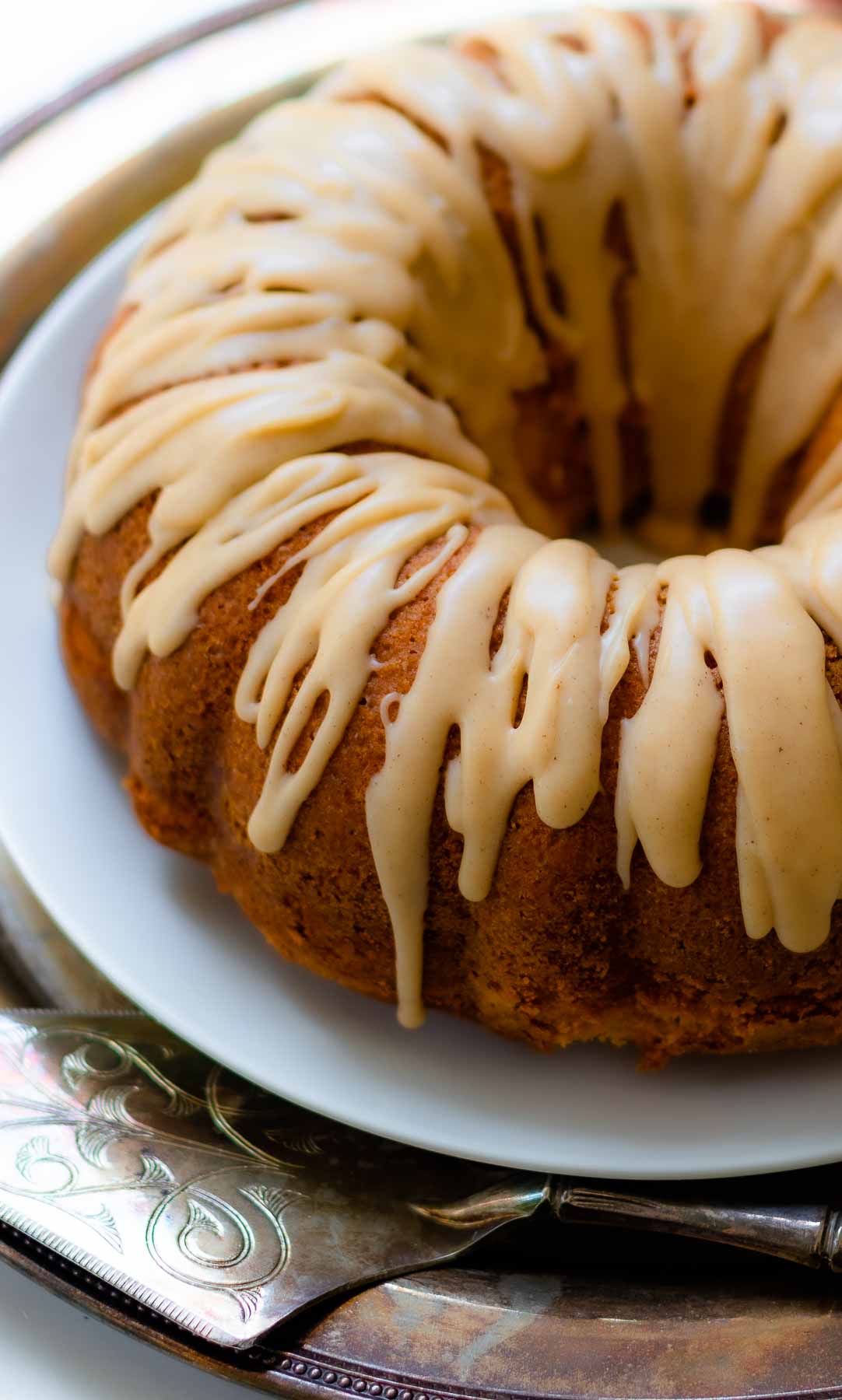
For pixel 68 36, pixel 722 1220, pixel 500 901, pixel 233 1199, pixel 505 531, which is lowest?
pixel 722 1220

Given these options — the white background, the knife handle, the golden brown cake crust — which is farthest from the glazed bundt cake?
the white background

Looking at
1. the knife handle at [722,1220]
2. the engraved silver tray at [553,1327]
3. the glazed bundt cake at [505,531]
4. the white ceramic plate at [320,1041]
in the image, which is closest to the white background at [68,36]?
the glazed bundt cake at [505,531]

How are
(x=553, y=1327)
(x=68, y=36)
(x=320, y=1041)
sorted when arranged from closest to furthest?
(x=553, y=1327)
(x=320, y=1041)
(x=68, y=36)

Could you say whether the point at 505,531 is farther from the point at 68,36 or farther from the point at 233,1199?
the point at 68,36

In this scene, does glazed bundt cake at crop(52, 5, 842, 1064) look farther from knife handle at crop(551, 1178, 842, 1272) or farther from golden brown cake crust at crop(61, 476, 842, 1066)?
knife handle at crop(551, 1178, 842, 1272)

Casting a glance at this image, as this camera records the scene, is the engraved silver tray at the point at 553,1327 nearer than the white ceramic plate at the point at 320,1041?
Yes

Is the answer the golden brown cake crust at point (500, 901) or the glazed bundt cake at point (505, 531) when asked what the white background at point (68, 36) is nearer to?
the glazed bundt cake at point (505, 531)

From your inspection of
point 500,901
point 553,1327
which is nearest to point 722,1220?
point 553,1327
